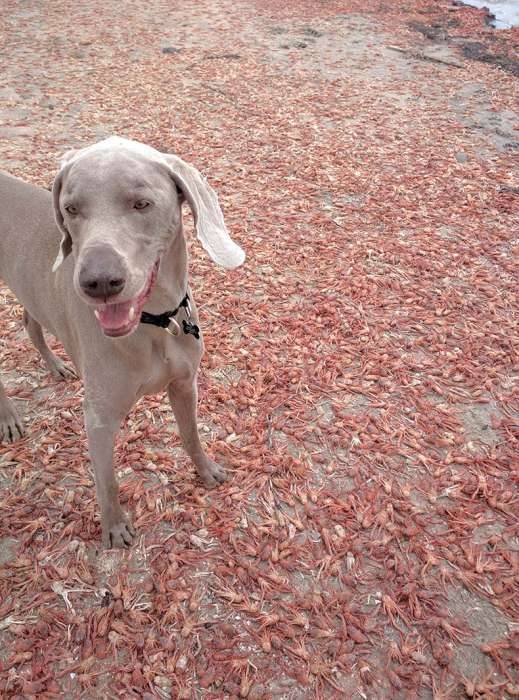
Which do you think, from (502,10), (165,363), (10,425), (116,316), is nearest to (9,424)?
(10,425)

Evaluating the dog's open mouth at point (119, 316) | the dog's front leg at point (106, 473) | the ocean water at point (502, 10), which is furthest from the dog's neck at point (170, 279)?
the ocean water at point (502, 10)

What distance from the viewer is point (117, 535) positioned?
264 cm

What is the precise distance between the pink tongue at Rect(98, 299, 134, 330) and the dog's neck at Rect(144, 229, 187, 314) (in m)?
0.27

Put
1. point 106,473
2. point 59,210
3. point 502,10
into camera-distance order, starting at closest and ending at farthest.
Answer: point 59,210, point 106,473, point 502,10

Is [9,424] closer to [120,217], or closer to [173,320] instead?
[173,320]

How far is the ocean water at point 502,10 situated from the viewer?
12617 millimetres

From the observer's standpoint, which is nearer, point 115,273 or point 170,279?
point 115,273

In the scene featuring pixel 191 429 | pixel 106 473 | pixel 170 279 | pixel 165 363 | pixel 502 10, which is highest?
pixel 502 10

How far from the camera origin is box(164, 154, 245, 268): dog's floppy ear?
1978 millimetres

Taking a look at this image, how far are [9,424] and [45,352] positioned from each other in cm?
53

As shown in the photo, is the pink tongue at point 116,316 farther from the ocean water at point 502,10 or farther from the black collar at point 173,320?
the ocean water at point 502,10

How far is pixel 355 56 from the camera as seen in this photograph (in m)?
9.80

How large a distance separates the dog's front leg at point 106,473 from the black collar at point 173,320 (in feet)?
1.41

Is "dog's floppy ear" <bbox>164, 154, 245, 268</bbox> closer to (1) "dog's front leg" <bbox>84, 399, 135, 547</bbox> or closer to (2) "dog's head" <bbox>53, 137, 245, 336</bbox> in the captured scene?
(2) "dog's head" <bbox>53, 137, 245, 336</bbox>
